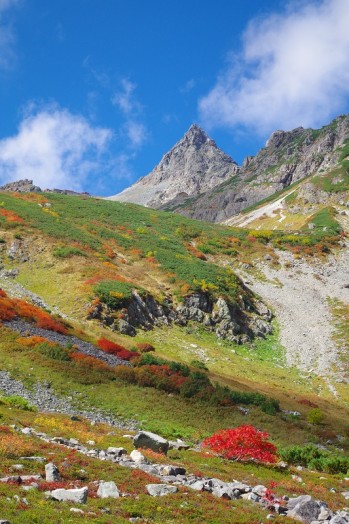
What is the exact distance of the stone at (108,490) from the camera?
38.9ft

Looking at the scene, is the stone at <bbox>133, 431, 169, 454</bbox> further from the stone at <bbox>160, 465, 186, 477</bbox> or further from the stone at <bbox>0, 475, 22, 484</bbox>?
the stone at <bbox>0, 475, 22, 484</bbox>

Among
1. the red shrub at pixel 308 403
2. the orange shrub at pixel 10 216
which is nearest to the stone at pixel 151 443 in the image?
the red shrub at pixel 308 403

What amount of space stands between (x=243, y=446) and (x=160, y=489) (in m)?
9.32

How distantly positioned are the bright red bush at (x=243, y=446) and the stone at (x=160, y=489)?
8.58 m

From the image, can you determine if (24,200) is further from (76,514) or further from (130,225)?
(76,514)

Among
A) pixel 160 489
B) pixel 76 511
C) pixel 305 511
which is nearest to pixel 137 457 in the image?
pixel 160 489

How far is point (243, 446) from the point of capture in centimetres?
2116

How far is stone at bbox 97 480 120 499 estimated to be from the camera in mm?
11867

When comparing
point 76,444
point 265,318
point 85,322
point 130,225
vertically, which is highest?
point 130,225

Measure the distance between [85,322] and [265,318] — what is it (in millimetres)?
32101

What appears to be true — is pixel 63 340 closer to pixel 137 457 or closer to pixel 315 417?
pixel 315 417

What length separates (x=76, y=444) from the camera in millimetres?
18203

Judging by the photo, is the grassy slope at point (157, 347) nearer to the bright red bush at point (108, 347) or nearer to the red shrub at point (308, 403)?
the red shrub at point (308, 403)

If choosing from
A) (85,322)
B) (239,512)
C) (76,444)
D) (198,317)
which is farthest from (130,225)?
(239,512)
